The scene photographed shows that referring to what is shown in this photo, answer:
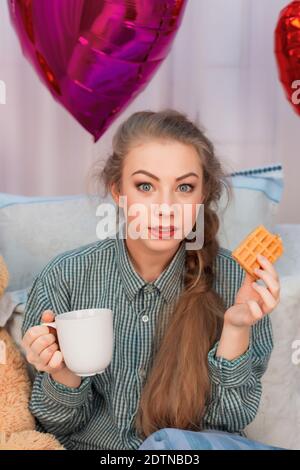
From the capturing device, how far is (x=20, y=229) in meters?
1.27

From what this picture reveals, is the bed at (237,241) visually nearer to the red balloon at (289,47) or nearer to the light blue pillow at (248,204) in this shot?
the light blue pillow at (248,204)

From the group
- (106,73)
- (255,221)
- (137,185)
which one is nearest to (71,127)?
(106,73)

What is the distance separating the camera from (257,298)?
911mm

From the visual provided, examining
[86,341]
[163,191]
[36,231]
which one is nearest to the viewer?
[86,341]

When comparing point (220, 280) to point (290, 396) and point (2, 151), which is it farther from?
point (2, 151)

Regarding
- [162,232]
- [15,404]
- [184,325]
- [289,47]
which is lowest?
[15,404]

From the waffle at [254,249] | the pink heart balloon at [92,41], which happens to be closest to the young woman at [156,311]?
the waffle at [254,249]

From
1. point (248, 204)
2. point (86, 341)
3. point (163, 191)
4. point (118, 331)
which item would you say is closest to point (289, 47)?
point (248, 204)

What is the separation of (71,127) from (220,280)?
71cm

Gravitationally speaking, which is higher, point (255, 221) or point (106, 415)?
point (255, 221)

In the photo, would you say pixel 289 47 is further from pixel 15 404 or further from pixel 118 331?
pixel 15 404

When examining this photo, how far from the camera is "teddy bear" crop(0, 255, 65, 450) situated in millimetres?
956

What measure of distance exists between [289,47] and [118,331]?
2.23ft

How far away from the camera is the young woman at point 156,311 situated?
99 cm
